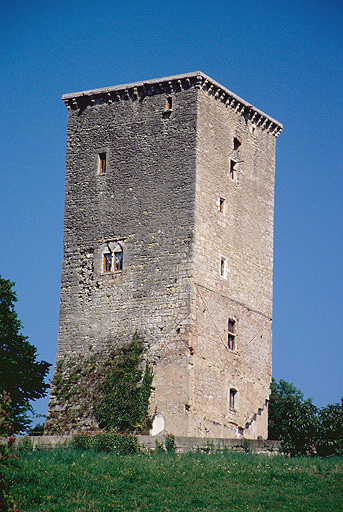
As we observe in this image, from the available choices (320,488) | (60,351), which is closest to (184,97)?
(60,351)

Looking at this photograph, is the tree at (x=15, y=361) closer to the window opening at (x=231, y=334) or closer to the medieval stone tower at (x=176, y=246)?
the medieval stone tower at (x=176, y=246)

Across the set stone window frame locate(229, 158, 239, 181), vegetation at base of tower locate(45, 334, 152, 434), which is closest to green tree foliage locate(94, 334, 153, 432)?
vegetation at base of tower locate(45, 334, 152, 434)

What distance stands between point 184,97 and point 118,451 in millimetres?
13440

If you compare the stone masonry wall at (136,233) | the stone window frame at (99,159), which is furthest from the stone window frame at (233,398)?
the stone window frame at (99,159)

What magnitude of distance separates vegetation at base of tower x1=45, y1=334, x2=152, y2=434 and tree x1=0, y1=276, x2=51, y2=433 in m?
3.54

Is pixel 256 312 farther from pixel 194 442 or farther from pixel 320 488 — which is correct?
pixel 320 488

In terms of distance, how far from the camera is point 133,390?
40344 mm

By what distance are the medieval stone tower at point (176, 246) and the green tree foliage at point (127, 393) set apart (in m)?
0.38

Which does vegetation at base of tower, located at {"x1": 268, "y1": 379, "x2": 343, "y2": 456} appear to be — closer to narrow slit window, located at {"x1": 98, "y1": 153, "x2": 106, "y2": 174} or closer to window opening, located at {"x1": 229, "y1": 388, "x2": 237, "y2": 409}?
window opening, located at {"x1": 229, "y1": 388, "x2": 237, "y2": 409}

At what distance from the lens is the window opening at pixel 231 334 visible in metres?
42.3

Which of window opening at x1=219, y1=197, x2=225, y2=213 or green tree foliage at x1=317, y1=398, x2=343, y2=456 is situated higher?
window opening at x1=219, y1=197, x2=225, y2=213

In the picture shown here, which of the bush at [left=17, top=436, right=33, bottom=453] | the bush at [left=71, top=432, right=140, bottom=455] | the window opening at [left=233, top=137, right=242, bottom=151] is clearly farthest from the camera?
the window opening at [left=233, top=137, right=242, bottom=151]

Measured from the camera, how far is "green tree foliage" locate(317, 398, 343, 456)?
39.3 metres

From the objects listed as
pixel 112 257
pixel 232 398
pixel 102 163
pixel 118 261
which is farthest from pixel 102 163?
pixel 232 398
